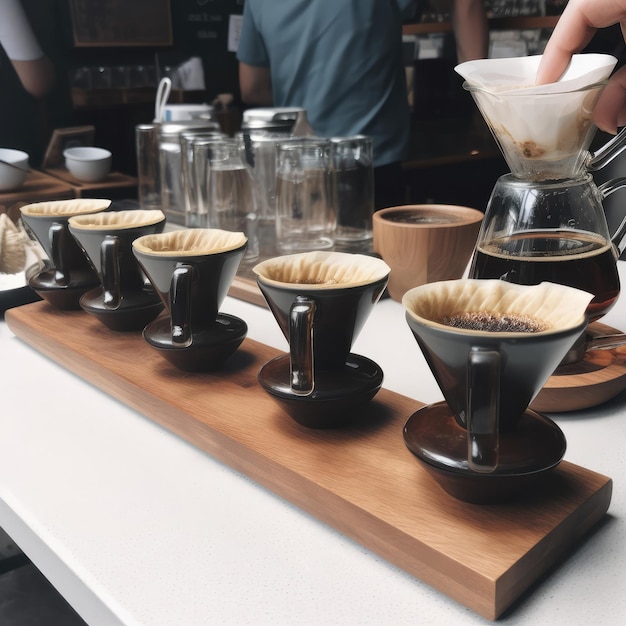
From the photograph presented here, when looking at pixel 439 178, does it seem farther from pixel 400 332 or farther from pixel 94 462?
pixel 94 462

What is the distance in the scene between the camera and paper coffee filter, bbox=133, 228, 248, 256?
2.18 feet

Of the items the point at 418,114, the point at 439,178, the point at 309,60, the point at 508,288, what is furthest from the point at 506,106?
the point at 418,114

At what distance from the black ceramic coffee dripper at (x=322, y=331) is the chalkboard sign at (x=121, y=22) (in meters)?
1.37

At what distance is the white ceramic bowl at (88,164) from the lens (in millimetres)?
1542

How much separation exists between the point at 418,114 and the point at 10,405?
8.50ft

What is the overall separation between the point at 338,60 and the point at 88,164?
0.84 meters

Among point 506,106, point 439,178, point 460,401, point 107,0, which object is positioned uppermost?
point 107,0

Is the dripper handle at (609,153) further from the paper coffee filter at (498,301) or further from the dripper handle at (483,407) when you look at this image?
the dripper handle at (483,407)

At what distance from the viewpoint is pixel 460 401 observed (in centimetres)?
44

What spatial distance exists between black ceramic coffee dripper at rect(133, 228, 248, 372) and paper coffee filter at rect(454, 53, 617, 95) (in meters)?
0.26

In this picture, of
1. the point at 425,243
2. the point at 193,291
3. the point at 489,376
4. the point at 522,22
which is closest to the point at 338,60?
the point at 522,22

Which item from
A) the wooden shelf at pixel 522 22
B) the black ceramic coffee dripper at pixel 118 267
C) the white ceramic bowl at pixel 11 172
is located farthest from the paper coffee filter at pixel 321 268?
the wooden shelf at pixel 522 22

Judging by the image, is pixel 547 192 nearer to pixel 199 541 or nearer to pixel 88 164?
pixel 199 541

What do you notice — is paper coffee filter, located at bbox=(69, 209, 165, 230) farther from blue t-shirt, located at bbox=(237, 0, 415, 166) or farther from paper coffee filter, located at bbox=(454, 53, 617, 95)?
blue t-shirt, located at bbox=(237, 0, 415, 166)
